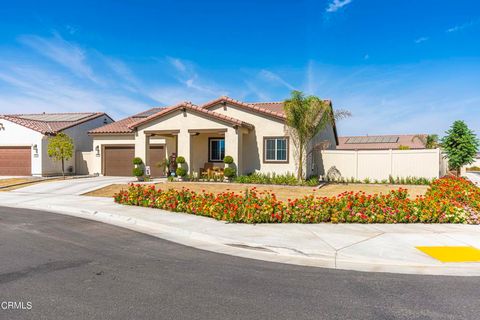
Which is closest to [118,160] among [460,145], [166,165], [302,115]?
[166,165]

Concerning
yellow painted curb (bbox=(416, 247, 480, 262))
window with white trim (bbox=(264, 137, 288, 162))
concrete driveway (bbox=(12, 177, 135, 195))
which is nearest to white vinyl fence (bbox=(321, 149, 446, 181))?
window with white trim (bbox=(264, 137, 288, 162))

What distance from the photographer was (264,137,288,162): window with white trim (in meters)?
20.3

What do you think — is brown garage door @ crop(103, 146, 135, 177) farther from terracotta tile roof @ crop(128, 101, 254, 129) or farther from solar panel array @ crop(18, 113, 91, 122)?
solar panel array @ crop(18, 113, 91, 122)

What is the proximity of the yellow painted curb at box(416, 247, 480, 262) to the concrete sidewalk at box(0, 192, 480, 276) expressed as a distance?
0.63 feet

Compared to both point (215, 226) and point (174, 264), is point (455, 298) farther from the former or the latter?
point (215, 226)

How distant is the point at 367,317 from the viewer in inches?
152

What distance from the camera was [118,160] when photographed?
2538cm

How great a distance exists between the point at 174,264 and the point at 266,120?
622 inches

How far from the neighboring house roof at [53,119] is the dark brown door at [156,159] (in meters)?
7.84

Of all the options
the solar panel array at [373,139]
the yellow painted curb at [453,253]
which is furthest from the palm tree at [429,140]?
the yellow painted curb at [453,253]

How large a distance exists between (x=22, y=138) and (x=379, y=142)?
3938 cm

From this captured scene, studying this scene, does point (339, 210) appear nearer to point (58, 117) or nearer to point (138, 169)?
point (138, 169)

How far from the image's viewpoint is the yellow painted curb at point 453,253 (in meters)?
6.07

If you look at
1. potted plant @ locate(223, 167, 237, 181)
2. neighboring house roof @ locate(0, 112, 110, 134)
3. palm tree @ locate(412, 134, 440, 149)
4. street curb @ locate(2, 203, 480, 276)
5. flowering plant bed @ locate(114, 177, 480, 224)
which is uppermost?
neighboring house roof @ locate(0, 112, 110, 134)
